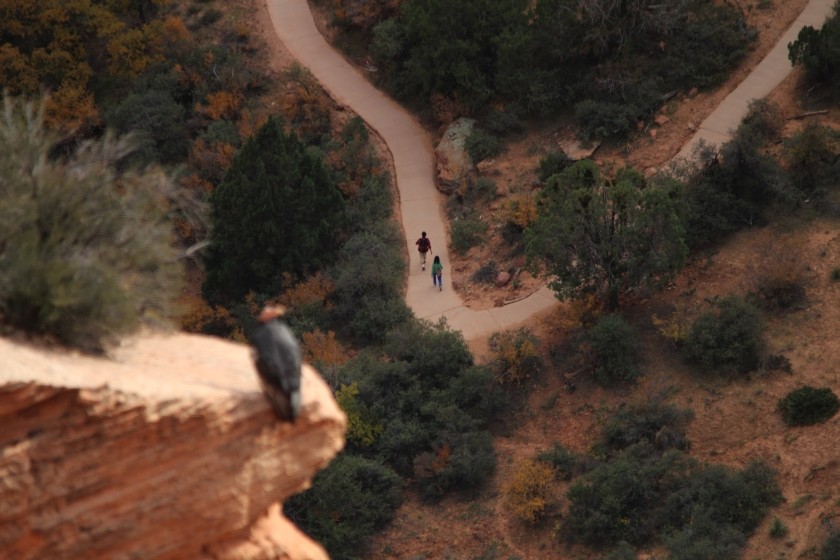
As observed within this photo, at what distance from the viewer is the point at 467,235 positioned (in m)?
37.3

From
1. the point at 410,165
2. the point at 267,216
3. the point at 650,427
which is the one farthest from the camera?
the point at 410,165

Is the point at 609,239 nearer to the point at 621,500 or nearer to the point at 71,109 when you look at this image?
the point at 621,500

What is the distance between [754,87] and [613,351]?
35.9 ft

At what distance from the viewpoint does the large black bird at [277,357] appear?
13086 millimetres

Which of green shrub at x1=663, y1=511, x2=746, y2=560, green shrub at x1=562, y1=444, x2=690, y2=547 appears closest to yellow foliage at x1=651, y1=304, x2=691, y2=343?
green shrub at x1=562, y1=444, x2=690, y2=547

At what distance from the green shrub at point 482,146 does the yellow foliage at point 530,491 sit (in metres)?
12.9

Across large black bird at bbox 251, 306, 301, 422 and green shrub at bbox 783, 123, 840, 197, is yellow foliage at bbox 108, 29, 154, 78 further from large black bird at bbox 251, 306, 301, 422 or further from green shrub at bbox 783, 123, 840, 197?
large black bird at bbox 251, 306, 301, 422

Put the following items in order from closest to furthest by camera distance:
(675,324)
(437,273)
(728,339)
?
(728,339) → (675,324) → (437,273)

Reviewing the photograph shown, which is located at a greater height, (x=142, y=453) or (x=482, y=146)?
(x=142, y=453)

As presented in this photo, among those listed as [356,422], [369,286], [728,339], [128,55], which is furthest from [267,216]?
[728,339]

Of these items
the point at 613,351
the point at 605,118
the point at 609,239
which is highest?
the point at 605,118

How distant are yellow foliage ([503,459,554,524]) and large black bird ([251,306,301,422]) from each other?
51.8 ft

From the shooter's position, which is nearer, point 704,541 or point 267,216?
point 704,541

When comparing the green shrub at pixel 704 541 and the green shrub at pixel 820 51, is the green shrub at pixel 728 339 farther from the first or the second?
the green shrub at pixel 820 51
